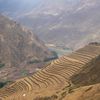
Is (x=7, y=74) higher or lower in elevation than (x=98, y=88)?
lower

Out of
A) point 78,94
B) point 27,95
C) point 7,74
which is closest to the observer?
point 78,94

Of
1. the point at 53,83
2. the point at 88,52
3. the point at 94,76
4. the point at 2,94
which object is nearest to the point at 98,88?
the point at 94,76

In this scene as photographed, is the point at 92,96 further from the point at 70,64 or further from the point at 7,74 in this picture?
the point at 7,74

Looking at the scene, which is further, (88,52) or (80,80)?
(88,52)

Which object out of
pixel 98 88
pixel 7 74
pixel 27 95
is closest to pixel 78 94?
pixel 98 88

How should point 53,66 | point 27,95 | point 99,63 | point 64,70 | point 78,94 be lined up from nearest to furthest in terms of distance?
point 78,94, point 27,95, point 99,63, point 64,70, point 53,66

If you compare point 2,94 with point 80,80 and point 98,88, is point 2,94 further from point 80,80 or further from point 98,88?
point 98,88
